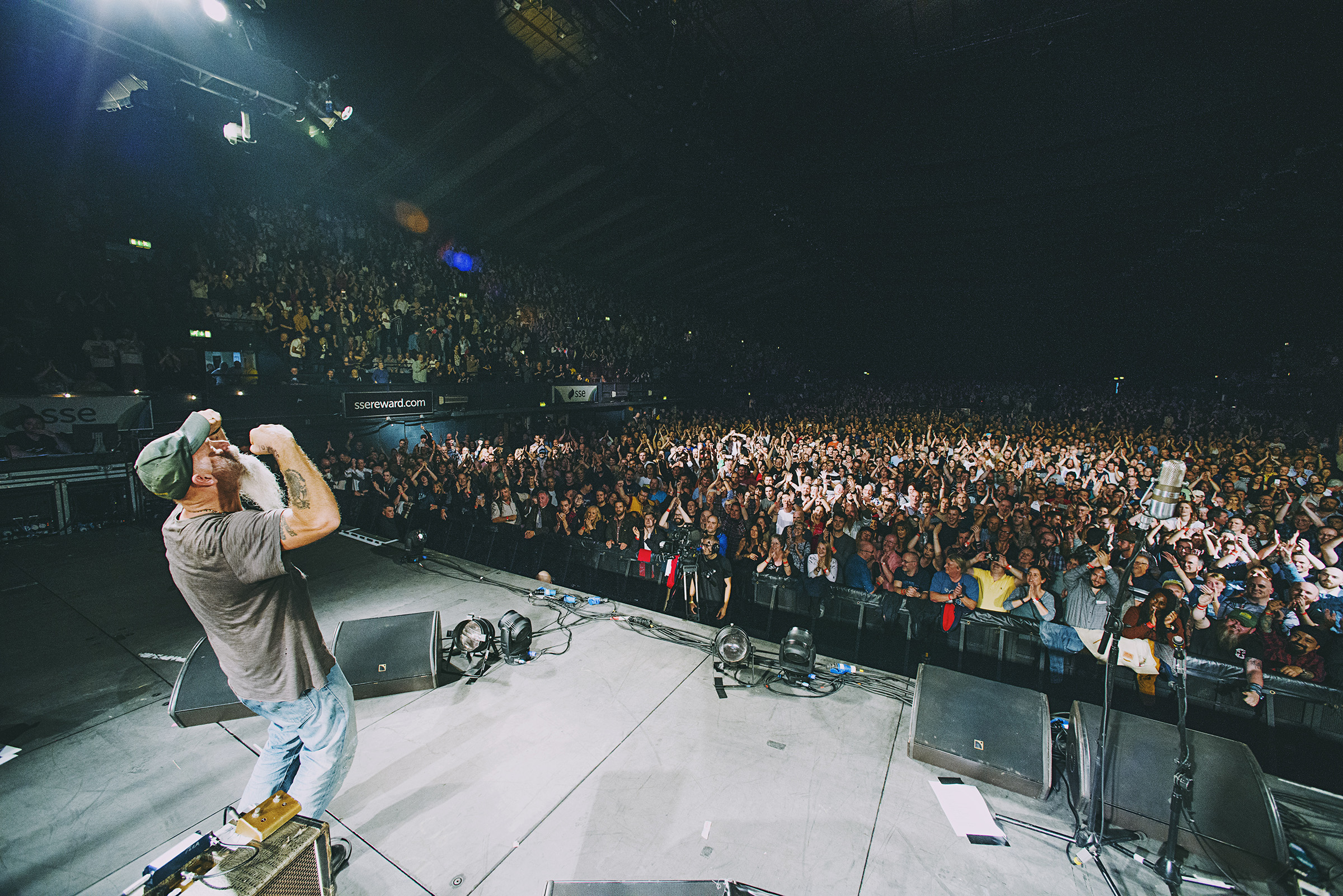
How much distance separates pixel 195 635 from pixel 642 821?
471 cm

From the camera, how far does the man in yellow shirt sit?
5.00 meters

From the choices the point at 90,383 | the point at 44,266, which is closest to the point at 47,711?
the point at 90,383

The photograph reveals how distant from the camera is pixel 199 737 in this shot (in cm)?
337

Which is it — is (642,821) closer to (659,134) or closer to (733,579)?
(733,579)

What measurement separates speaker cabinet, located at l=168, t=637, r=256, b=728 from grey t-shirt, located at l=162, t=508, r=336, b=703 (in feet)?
6.19

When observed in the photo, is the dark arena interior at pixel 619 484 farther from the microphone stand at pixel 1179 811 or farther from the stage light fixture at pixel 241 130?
the stage light fixture at pixel 241 130

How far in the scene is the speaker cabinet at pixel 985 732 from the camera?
2.98 metres

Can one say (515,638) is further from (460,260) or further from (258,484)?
(460,260)

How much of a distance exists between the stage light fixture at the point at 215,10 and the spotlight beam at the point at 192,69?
3.38ft

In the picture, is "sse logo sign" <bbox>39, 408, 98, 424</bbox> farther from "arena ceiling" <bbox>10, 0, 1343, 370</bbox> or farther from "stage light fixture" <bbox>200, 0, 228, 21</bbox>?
"arena ceiling" <bbox>10, 0, 1343, 370</bbox>

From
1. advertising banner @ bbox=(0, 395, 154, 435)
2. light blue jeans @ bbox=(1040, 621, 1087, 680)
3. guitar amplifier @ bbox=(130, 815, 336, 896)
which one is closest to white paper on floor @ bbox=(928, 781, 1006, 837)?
light blue jeans @ bbox=(1040, 621, 1087, 680)

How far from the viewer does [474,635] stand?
424 centimetres

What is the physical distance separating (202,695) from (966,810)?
492 centimetres

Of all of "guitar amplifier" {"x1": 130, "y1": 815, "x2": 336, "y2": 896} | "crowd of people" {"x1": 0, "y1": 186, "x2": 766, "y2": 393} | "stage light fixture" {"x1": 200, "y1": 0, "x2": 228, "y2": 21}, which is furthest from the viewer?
"crowd of people" {"x1": 0, "y1": 186, "x2": 766, "y2": 393}
